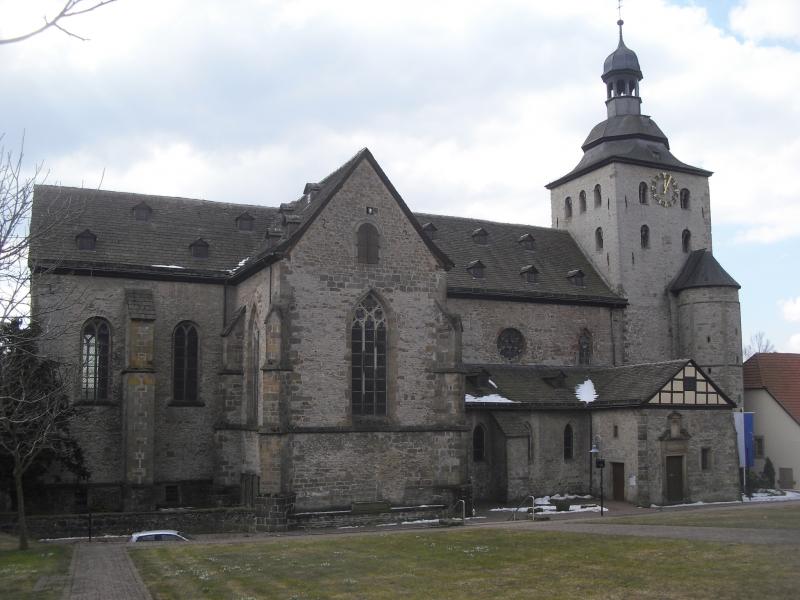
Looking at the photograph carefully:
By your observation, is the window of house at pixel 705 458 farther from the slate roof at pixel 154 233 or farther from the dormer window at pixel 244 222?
the dormer window at pixel 244 222

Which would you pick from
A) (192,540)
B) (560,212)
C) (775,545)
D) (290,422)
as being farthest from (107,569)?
(560,212)

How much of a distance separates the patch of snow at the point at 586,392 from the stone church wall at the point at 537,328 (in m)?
1.82

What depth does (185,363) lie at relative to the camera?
3447 cm

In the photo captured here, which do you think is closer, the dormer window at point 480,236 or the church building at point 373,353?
the church building at point 373,353

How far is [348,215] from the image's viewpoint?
31.0 metres

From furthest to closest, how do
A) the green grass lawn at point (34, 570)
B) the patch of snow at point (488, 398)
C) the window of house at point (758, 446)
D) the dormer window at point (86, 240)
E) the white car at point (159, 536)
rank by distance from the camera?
the window of house at point (758, 446), the patch of snow at point (488, 398), the dormer window at point (86, 240), the white car at point (159, 536), the green grass lawn at point (34, 570)

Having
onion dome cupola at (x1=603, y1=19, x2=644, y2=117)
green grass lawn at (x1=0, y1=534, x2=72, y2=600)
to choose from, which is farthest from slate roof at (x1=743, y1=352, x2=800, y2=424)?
green grass lawn at (x1=0, y1=534, x2=72, y2=600)

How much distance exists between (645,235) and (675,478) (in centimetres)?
1429

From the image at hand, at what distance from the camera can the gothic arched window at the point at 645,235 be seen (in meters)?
44.6

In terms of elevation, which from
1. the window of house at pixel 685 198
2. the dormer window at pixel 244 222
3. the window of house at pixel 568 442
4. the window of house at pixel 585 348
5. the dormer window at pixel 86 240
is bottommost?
the window of house at pixel 568 442

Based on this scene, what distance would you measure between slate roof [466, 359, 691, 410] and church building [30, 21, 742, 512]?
0.13 meters

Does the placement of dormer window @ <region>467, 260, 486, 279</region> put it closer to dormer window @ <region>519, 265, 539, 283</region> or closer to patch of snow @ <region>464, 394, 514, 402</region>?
dormer window @ <region>519, 265, 539, 283</region>

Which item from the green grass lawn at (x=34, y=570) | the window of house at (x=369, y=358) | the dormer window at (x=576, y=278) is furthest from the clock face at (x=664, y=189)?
the green grass lawn at (x=34, y=570)

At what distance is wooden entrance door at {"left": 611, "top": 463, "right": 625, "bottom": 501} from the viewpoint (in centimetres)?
3653
